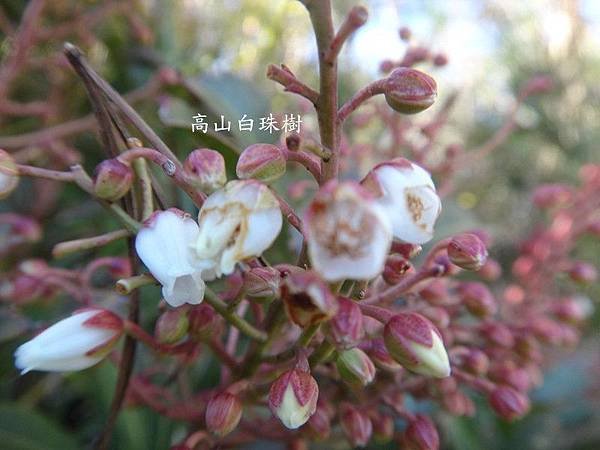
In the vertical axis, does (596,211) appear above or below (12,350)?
above

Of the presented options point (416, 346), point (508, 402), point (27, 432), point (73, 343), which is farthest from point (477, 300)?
point (27, 432)

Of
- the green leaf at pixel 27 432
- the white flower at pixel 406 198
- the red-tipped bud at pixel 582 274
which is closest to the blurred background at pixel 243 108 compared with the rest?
the green leaf at pixel 27 432

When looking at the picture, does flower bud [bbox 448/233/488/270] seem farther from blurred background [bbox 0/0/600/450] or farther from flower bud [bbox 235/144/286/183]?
blurred background [bbox 0/0/600/450]

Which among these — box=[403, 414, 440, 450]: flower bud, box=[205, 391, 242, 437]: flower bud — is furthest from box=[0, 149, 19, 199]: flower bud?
box=[403, 414, 440, 450]: flower bud

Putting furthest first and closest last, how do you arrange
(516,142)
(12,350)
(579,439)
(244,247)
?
(516,142) → (579,439) → (12,350) → (244,247)

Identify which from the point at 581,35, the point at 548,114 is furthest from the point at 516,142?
the point at 581,35

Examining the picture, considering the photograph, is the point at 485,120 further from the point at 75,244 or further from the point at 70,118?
the point at 75,244

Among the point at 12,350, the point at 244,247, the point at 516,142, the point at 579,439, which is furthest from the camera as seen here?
the point at 516,142
